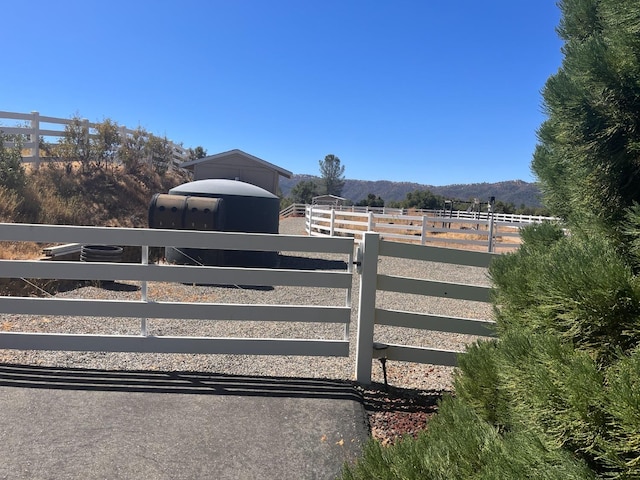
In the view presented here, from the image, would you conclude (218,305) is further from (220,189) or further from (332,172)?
(332,172)

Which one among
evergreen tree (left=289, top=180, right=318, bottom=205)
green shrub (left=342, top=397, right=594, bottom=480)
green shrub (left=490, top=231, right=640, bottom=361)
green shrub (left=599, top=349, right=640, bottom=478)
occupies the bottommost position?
green shrub (left=342, top=397, right=594, bottom=480)

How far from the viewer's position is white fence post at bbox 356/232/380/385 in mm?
4020

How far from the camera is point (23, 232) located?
4.13 m

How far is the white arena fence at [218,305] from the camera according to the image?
411cm

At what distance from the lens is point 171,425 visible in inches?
126

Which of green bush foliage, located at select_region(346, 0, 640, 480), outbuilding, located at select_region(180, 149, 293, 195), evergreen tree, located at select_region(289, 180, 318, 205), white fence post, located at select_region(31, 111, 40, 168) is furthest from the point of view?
evergreen tree, located at select_region(289, 180, 318, 205)

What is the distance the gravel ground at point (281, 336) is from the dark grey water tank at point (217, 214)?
1.81 m

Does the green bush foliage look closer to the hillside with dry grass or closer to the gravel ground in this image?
the gravel ground

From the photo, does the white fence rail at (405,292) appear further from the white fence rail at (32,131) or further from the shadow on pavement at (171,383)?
the white fence rail at (32,131)

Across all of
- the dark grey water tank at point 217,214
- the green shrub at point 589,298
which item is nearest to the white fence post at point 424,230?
the dark grey water tank at point 217,214

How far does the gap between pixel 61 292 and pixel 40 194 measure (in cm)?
877

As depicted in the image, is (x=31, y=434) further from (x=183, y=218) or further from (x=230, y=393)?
A: (x=183, y=218)

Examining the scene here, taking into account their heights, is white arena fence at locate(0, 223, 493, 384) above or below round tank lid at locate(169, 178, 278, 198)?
below

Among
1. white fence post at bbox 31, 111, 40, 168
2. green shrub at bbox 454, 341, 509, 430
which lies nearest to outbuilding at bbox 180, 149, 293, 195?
white fence post at bbox 31, 111, 40, 168
